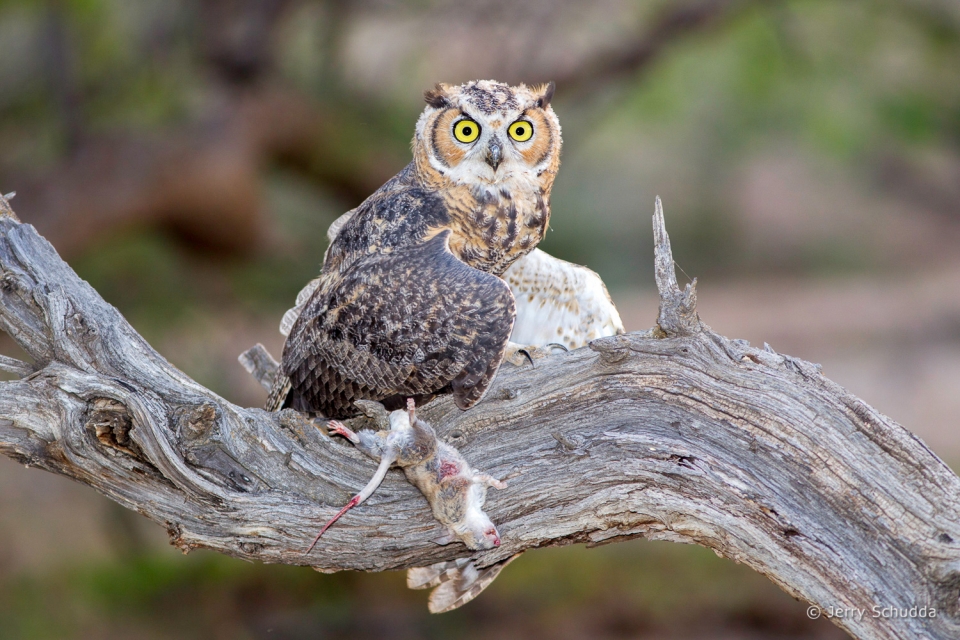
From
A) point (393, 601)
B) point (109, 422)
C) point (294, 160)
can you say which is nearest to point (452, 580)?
point (109, 422)

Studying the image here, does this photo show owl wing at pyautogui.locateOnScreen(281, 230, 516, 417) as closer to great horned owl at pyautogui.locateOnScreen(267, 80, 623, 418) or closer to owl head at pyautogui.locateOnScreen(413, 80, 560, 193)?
great horned owl at pyautogui.locateOnScreen(267, 80, 623, 418)

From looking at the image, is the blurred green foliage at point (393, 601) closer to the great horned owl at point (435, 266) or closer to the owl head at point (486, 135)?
the great horned owl at point (435, 266)

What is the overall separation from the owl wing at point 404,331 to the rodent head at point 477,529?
0.33m

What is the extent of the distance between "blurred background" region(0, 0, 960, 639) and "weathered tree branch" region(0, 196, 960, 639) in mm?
3100

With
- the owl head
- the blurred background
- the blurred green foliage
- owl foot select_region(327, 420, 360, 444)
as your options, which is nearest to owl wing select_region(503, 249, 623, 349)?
the owl head

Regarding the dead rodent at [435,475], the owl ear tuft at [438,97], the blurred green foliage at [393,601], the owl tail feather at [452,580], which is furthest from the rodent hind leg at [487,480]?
the blurred green foliage at [393,601]

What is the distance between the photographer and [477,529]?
97.7 inches

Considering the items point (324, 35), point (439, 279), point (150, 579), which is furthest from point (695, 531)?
point (150, 579)

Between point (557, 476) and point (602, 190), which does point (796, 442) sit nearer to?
point (557, 476)

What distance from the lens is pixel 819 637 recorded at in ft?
23.8

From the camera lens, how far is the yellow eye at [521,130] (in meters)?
2.98

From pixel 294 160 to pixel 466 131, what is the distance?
357cm

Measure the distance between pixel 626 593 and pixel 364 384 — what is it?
217 inches

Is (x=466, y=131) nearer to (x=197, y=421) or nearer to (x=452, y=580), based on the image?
(x=197, y=421)
